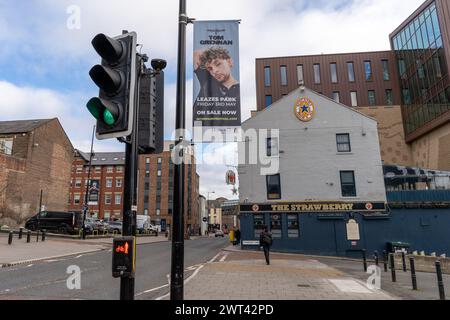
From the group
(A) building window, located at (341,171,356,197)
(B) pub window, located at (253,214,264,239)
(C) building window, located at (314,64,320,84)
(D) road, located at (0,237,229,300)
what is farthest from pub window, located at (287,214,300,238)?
(C) building window, located at (314,64,320,84)

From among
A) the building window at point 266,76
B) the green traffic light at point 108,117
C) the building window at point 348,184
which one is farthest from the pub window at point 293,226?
the building window at point 266,76

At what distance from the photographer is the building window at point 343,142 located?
2564cm

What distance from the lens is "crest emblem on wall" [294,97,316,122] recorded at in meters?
26.4

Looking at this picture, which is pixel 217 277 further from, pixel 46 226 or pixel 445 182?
pixel 46 226

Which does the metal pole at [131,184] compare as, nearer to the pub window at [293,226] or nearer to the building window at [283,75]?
the pub window at [293,226]

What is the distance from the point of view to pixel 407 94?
1529 inches

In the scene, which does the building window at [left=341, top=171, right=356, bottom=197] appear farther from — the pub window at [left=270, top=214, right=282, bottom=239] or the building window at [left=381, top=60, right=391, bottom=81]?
the building window at [left=381, top=60, right=391, bottom=81]

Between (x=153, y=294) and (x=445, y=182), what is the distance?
2381cm

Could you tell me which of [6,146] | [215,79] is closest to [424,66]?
[215,79]

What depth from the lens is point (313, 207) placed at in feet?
80.2

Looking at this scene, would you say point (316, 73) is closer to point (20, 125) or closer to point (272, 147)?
point (272, 147)

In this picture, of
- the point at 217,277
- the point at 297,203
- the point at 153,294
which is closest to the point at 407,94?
the point at 297,203

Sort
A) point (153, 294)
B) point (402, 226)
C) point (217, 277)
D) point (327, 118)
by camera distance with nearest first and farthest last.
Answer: point (153, 294) → point (217, 277) → point (402, 226) → point (327, 118)
